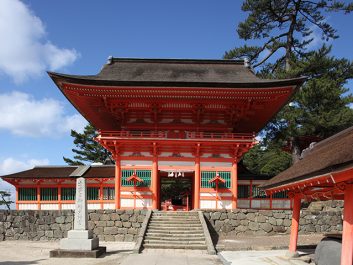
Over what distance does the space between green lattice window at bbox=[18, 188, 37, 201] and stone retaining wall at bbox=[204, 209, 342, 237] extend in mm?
11379

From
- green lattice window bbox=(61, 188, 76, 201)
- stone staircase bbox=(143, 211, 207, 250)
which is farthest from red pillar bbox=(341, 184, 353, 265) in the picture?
green lattice window bbox=(61, 188, 76, 201)

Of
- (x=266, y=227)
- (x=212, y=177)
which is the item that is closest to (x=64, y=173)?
(x=212, y=177)

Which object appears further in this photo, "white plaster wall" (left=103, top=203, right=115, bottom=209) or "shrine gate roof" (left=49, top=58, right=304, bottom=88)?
"white plaster wall" (left=103, top=203, right=115, bottom=209)

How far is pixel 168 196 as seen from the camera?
46.3 metres

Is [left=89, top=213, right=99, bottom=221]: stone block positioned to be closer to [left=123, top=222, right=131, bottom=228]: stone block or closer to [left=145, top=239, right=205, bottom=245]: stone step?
[left=123, top=222, right=131, bottom=228]: stone block

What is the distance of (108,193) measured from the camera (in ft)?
78.0

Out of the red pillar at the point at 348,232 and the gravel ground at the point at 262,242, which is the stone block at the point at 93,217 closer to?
the gravel ground at the point at 262,242

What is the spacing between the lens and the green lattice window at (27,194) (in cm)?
2408

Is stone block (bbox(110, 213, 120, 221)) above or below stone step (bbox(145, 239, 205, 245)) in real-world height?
above

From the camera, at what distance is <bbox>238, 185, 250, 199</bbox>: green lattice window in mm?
23328

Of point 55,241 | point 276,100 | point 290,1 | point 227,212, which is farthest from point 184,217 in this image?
point 290,1

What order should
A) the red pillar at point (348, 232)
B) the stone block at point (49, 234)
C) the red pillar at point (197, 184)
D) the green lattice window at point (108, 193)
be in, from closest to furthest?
1. the red pillar at point (348, 232)
2. the stone block at point (49, 234)
3. the red pillar at point (197, 184)
4. the green lattice window at point (108, 193)

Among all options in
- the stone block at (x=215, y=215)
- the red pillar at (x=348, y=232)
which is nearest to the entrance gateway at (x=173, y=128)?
the stone block at (x=215, y=215)

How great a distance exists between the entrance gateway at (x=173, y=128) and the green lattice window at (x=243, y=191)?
62 millimetres
